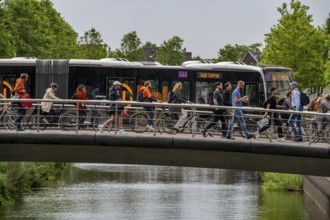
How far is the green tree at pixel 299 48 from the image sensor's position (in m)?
63.9

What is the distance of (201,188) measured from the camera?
53.0 meters

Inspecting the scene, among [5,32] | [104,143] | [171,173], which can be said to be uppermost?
[5,32]

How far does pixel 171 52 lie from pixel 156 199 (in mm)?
86300

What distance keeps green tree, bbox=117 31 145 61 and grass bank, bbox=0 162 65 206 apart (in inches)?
2364

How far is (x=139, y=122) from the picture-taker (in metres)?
31.2

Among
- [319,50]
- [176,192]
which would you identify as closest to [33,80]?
[176,192]

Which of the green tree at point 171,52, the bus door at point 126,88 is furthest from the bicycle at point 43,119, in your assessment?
the green tree at point 171,52

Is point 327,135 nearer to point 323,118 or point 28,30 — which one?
point 323,118

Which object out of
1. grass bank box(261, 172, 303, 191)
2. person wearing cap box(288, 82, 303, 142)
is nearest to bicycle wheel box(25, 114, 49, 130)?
person wearing cap box(288, 82, 303, 142)

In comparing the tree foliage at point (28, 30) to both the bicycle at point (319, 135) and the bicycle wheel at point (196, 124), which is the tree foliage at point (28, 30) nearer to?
the bicycle wheel at point (196, 124)

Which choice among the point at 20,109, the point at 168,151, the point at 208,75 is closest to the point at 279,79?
the point at 208,75

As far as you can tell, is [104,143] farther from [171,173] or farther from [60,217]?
[171,173]

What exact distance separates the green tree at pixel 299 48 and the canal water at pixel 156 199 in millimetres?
7331

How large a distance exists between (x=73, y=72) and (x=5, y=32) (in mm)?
11737
